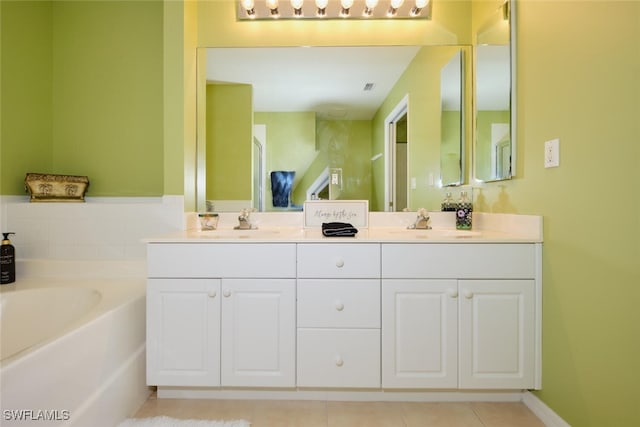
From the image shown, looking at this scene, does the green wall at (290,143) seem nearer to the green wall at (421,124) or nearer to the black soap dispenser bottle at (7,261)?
the green wall at (421,124)

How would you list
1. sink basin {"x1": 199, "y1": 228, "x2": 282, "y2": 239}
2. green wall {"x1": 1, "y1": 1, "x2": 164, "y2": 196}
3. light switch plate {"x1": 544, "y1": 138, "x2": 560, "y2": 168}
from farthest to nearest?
1. green wall {"x1": 1, "y1": 1, "x2": 164, "y2": 196}
2. sink basin {"x1": 199, "y1": 228, "x2": 282, "y2": 239}
3. light switch plate {"x1": 544, "y1": 138, "x2": 560, "y2": 168}

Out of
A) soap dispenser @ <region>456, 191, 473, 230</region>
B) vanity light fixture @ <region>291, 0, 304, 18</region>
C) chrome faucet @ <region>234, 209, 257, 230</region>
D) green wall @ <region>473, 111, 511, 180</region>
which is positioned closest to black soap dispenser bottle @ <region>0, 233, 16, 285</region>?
chrome faucet @ <region>234, 209, 257, 230</region>

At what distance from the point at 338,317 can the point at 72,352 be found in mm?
1013

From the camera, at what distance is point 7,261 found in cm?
200

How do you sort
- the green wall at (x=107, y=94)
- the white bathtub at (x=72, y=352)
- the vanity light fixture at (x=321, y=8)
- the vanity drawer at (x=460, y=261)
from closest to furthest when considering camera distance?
the white bathtub at (x=72, y=352)
the vanity drawer at (x=460, y=261)
the vanity light fixture at (x=321, y=8)
the green wall at (x=107, y=94)

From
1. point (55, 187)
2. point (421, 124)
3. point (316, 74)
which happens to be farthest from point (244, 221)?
point (421, 124)

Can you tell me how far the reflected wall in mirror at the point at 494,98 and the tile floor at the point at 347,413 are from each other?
111cm

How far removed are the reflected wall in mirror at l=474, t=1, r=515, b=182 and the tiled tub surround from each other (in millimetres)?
407

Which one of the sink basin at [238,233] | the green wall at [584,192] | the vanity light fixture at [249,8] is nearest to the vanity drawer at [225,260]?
the sink basin at [238,233]

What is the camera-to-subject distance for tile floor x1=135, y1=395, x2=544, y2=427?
1594 mm

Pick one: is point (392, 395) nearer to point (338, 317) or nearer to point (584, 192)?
point (338, 317)

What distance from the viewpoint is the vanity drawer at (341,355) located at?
5.44ft

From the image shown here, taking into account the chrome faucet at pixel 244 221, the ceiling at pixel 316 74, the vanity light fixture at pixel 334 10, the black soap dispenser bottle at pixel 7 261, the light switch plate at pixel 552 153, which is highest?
the vanity light fixture at pixel 334 10

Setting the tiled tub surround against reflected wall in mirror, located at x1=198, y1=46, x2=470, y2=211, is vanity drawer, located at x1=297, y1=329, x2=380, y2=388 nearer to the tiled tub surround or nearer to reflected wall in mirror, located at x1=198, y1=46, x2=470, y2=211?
the tiled tub surround
